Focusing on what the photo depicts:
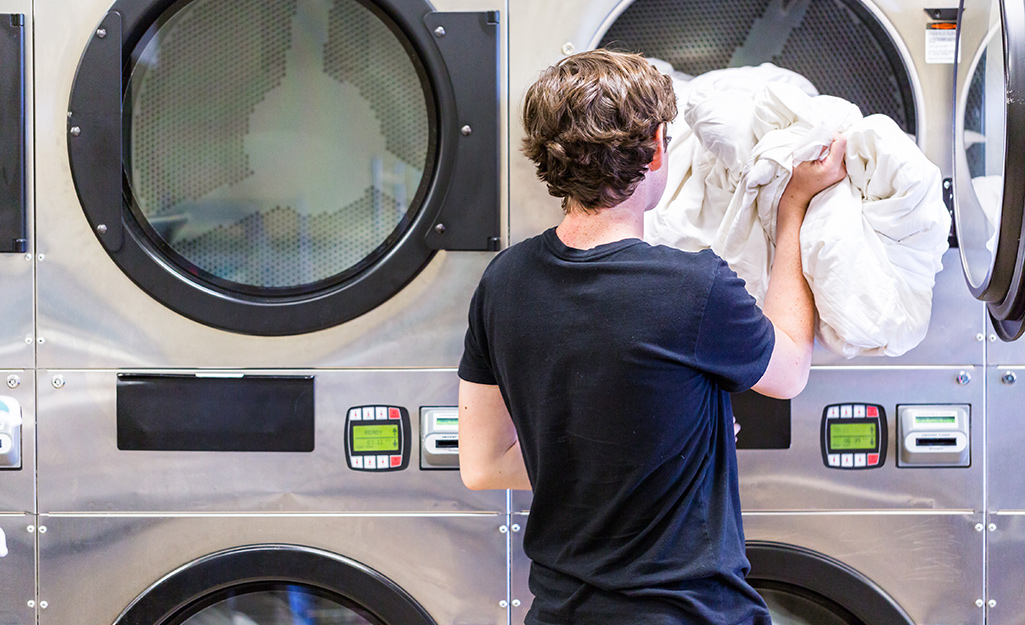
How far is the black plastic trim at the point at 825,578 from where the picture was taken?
155cm

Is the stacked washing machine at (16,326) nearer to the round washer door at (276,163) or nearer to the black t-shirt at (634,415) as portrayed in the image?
the round washer door at (276,163)

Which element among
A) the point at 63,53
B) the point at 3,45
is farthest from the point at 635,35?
the point at 3,45

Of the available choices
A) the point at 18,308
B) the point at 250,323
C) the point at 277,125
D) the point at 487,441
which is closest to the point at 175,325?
the point at 250,323

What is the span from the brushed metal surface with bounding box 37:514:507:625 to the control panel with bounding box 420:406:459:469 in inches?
5.0

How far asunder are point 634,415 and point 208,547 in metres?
1.03

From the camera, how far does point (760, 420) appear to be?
1557mm

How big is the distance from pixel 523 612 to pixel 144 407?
0.85 meters

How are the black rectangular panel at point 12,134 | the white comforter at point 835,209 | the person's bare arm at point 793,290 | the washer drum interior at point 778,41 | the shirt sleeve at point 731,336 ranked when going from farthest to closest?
the washer drum interior at point 778,41 → the black rectangular panel at point 12,134 → the white comforter at point 835,209 → the person's bare arm at point 793,290 → the shirt sleeve at point 731,336

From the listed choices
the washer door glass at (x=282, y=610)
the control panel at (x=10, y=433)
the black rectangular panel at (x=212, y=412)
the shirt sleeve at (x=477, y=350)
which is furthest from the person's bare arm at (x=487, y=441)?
the control panel at (x=10, y=433)

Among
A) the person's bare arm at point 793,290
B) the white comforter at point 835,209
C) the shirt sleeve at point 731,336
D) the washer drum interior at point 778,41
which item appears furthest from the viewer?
the washer drum interior at point 778,41

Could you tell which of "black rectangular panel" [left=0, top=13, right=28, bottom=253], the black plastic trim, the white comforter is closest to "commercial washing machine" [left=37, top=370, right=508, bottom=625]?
"black rectangular panel" [left=0, top=13, right=28, bottom=253]

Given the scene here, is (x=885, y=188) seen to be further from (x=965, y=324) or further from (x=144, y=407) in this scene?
(x=144, y=407)

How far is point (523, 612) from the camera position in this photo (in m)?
1.59

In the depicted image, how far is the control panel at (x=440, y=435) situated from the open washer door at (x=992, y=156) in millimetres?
960
